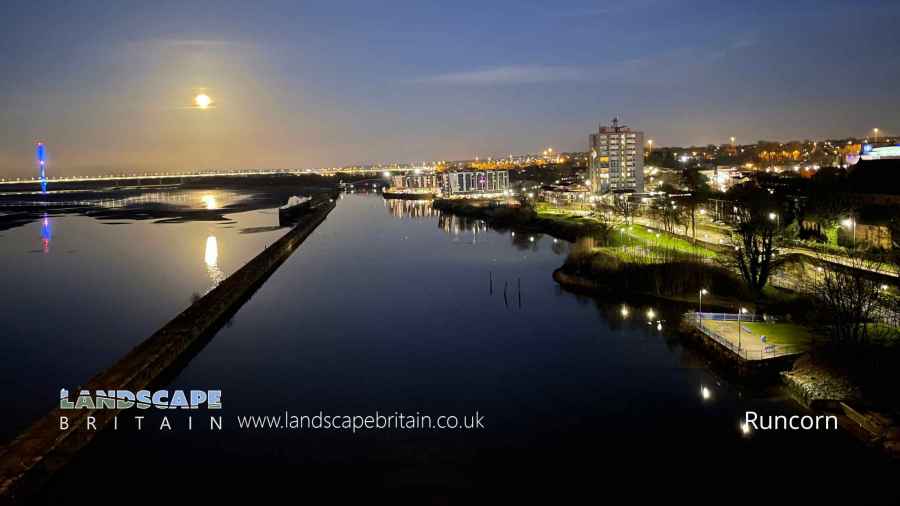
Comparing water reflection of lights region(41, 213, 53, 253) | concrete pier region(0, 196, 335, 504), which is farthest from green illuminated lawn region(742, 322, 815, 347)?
water reflection of lights region(41, 213, 53, 253)

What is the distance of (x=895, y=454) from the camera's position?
4.64 m

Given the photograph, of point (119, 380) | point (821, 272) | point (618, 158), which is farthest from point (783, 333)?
point (618, 158)

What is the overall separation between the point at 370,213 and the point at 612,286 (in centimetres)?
2121

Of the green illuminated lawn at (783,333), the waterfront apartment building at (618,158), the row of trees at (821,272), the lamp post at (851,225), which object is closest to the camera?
the row of trees at (821,272)

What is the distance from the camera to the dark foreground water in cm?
462

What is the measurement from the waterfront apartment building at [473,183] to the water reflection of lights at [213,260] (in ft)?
73.3

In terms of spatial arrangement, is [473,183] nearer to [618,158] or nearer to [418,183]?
[418,183]

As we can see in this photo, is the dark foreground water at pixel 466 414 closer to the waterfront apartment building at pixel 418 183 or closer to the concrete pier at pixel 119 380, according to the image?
the concrete pier at pixel 119 380

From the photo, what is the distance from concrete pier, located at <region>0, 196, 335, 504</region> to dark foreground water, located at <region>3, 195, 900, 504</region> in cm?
16

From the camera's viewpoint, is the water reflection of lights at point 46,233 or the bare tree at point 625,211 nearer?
the water reflection of lights at point 46,233

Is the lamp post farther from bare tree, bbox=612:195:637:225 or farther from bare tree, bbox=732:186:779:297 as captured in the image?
bare tree, bbox=612:195:637:225

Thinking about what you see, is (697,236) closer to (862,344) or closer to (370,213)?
(862,344)

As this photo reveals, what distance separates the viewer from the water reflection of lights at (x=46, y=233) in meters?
17.5

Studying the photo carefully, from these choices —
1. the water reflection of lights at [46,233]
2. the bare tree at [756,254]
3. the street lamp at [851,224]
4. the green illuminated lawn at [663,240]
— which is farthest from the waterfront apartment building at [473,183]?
the bare tree at [756,254]
